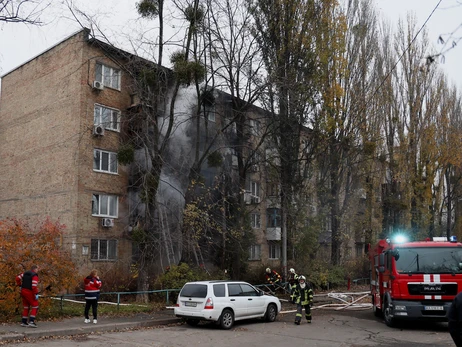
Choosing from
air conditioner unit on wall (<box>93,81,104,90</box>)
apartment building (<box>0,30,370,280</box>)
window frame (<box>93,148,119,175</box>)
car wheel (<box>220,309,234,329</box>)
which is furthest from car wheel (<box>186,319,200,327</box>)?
air conditioner unit on wall (<box>93,81,104,90</box>)

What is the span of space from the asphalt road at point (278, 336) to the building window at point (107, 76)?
15.2 metres

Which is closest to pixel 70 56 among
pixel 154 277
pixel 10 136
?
pixel 10 136

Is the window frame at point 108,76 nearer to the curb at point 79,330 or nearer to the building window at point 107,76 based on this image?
the building window at point 107,76

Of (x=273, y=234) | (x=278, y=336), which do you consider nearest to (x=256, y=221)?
(x=273, y=234)

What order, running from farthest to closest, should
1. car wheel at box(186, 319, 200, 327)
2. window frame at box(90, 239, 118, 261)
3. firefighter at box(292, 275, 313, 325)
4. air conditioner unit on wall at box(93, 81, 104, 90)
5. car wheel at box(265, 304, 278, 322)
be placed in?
air conditioner unit on wall at box(93, 81, 104, 90) → window frame at box(90, 239, 118, 261) → car wheel at box(265, 304, 278, 322) → firefighter at box(292, 275, 313, 325) → car wheel at box(186, 319, 200, 327)

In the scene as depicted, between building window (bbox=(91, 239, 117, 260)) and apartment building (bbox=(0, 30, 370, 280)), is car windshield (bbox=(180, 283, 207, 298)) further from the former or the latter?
building window (bbox=(91, 239, 117, 260))

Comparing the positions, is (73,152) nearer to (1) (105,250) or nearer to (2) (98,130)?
(2) (98,130)

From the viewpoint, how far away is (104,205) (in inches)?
951

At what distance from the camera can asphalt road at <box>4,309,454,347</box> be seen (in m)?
10.9

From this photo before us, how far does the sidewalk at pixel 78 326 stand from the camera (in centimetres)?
1112

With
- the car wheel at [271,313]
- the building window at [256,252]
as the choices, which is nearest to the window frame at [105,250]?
the building window at [256,252]

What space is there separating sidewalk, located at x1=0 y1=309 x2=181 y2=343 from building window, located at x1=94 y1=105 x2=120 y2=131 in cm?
1203

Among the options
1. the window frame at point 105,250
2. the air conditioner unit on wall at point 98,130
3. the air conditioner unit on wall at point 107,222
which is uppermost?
the air conditioner unit on wall at point 98,130

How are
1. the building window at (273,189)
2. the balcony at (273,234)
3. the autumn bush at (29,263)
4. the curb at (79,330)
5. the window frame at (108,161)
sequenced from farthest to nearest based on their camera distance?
the balcony at (273,234) < the window frame at (108,161) < the building window at (273,189) < the autumn bush at (29,263) < the curb at (79,330)
